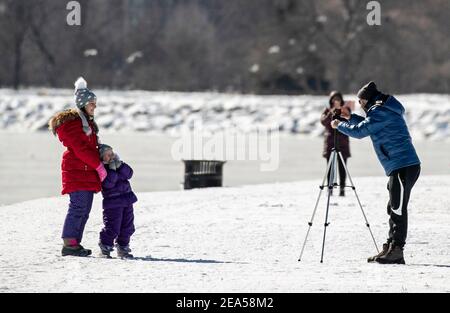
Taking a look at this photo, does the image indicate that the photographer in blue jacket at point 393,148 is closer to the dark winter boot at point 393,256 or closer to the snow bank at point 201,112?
the dark winter boot at point 393,256

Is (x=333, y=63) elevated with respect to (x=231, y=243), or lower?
elevated

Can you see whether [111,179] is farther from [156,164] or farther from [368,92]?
[156,164]

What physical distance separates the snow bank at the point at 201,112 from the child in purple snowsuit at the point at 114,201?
25862 millimetres

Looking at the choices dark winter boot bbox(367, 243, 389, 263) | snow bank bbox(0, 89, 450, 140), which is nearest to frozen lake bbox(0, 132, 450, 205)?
snow bank bbox(0, 89, 450, 140)

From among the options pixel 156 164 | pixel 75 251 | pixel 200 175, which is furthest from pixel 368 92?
pixel 156 164

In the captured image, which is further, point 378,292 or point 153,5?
point 153,5

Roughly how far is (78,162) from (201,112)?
101 ft

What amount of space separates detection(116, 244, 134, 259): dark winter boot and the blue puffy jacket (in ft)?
6.97

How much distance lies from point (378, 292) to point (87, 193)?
3008mm

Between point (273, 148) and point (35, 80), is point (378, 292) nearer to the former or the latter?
point (273, 148)

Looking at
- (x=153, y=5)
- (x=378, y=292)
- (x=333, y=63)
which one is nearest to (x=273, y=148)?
(x=378, y=292)

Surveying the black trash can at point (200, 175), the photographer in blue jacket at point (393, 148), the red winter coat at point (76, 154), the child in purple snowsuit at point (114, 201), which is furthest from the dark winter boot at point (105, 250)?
the black trash can at point (200, 175)

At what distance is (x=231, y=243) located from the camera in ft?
37.4

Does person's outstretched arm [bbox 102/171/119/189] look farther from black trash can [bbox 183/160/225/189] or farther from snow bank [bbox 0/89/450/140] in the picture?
snow bank [bbox 0/89/450/140]
